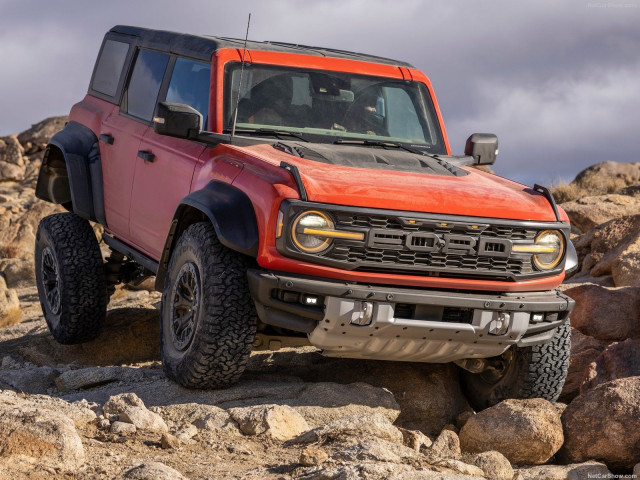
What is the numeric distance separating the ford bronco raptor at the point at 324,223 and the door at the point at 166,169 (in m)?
0.02

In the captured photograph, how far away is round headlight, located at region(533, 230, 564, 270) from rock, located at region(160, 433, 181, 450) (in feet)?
7.63

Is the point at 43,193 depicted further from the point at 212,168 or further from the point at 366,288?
the point at 366,288

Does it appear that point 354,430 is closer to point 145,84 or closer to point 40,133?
point 145,84

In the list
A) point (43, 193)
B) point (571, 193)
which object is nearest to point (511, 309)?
point (43, 193)

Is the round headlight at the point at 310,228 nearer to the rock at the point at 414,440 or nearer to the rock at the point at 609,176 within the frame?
the rock at the point at 414,440

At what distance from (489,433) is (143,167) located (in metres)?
3.11

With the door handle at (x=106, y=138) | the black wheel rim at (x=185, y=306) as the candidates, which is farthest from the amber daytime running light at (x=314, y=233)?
the door handle at (x=106, y=138)

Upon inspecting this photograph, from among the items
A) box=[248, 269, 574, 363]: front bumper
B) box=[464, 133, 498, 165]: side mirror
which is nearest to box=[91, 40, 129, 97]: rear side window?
box=[464, 133, 498, 165]: side mirror

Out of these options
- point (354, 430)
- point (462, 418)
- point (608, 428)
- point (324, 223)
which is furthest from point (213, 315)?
point (608, 428)

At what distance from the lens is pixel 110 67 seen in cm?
895

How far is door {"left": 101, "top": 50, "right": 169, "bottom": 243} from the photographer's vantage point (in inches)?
311

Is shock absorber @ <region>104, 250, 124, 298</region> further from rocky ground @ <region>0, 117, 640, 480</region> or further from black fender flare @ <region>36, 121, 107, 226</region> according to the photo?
rocky ground @ <region>0, 117, 640, 480</region>

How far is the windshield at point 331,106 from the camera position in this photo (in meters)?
7.02

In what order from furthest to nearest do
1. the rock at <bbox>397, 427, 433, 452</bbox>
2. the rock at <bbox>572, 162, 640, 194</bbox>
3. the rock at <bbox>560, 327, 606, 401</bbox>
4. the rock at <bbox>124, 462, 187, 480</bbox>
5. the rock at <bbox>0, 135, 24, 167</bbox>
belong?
the rock at <bbox>0, 135, 24, 167</bbox> < the rock at <bbox>572, 162, 640, 194</bbox> < the rock at <bbox>560, 327, 606, 401</bbox> < the rock at <bbox>397, 427, 433, 452</bbox> < the rock at <bbox>124, 462, 187, 480</bbox>
